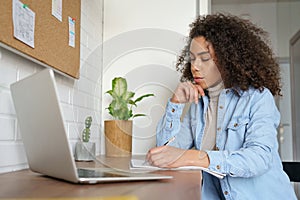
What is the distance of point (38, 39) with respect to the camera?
1.11 metres

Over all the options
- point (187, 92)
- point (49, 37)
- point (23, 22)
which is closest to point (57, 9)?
point (49, 37)

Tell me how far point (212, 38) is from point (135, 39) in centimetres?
43

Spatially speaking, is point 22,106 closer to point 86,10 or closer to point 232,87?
point 232,87

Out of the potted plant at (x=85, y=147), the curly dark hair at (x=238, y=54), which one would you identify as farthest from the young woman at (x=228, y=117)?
the potted plant at (x=85, y=147)

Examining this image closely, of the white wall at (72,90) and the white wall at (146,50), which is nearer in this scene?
the white wall at (72,90)

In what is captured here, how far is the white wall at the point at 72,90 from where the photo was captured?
3.17 ft

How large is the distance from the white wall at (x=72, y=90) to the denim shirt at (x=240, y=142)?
1.03ft

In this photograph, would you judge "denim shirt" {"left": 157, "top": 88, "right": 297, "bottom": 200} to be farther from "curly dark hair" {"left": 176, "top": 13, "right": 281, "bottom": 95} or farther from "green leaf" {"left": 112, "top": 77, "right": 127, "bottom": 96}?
"green leaf" {"left": 112, "top": 77, "right": 127, "bottom": 96}

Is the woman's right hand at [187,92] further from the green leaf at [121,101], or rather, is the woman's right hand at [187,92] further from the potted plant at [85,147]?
the potted plant at [85,147]

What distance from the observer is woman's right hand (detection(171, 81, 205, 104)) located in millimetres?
1296

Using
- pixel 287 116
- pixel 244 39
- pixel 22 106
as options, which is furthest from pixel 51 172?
pixel 287 116

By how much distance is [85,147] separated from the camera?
4.50 feet

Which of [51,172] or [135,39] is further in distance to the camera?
[135,39]

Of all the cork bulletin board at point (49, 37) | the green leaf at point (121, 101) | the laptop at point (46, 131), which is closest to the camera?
Answer: the laptop at point (46, 131)
